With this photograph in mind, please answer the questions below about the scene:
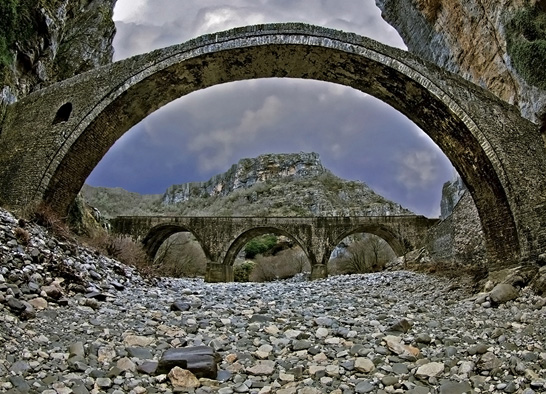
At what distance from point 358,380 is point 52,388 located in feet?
6.93

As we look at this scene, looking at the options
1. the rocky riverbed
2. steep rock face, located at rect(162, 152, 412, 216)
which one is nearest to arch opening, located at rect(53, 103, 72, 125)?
the rocky riverbed

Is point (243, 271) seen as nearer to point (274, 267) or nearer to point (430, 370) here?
point (274, 267)

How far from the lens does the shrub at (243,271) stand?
2863 centimetres

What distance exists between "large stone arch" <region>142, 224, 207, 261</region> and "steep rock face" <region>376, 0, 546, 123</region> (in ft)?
45.0

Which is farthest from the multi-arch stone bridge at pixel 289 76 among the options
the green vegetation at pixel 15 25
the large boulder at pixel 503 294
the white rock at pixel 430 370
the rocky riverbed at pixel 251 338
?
the white rock at pixel 430 370

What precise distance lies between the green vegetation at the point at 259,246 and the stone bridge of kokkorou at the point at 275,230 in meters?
14.1

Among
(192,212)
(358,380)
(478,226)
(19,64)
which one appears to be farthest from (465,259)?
(192,212)

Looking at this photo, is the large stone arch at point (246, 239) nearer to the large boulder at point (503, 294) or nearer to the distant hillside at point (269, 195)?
the large boulder at point (503, 294)

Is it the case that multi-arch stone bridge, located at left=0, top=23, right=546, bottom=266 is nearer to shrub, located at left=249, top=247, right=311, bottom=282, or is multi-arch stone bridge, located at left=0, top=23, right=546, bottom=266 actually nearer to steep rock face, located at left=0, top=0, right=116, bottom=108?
steep rock face, located at left=0, top=0, right=116, bottom=108

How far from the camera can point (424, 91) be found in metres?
7.85

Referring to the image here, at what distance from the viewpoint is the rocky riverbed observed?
3092mm

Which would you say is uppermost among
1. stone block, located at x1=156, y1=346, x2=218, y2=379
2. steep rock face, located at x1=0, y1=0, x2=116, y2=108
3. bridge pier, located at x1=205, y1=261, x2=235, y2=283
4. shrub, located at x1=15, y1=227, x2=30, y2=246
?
steep rock face, located at x1=0, y1=0, x2=116, y2=108

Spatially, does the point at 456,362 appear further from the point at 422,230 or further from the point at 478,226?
the point at 422,230

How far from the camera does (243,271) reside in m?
29.5
